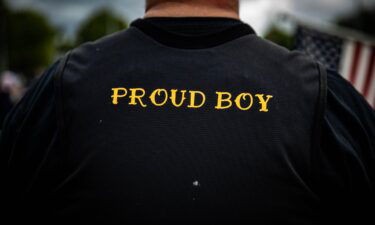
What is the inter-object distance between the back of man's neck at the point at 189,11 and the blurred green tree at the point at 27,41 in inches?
1981

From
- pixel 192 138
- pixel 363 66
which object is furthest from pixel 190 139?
pixel 363 66

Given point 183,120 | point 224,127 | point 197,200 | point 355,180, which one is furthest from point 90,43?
point 355,180

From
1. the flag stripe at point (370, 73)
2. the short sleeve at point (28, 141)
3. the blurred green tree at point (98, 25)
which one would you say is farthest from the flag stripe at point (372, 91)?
the blurred green tree at point (98, 25)

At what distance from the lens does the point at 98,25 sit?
6612 centimetres

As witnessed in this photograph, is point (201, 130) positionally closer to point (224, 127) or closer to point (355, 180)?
point (224, 127)

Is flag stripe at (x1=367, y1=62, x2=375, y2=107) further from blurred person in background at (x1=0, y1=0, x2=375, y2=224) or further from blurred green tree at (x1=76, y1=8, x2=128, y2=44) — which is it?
blurred green tree at (x1=76, y1=8, x2=128, y2=44)

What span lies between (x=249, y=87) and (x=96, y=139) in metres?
0.57

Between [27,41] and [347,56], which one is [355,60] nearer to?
[347,56]

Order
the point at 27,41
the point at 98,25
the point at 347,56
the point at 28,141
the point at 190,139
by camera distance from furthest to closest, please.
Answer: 1. the point at 98,25
2. the point at 27,41
3. the point at 347,56
4. the point at 28,141
5. the point at 190,139

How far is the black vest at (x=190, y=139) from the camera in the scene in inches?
51.8

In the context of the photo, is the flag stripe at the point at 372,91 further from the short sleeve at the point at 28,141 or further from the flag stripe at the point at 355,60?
the short sleeve at the point at 28,141

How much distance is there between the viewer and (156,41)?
1472 mm

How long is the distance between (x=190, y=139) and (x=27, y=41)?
175 ft

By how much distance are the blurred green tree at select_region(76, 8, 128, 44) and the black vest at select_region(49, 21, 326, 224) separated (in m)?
65.0
